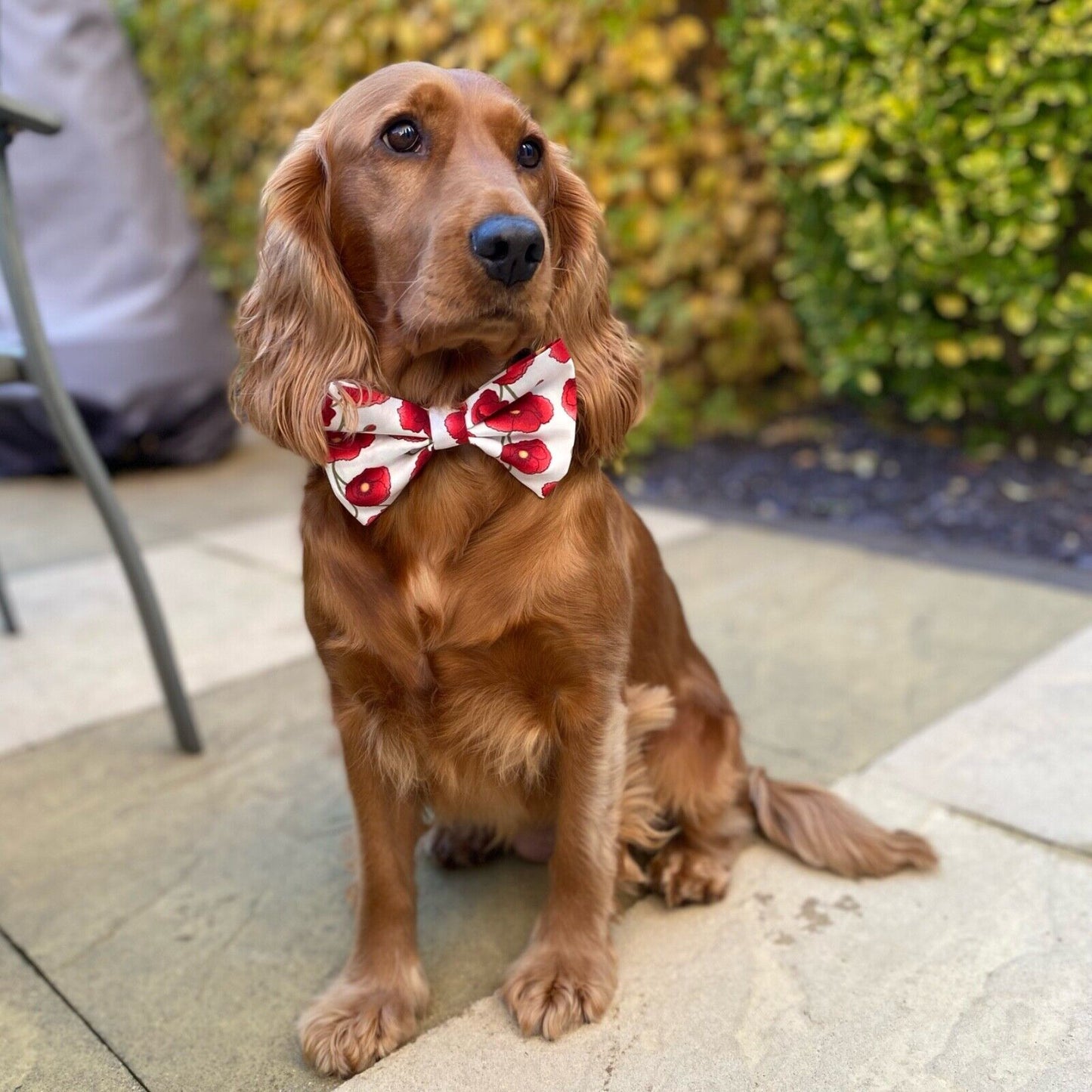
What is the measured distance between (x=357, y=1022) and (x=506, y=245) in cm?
119

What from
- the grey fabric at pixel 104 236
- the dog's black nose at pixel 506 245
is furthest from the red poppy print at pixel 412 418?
the grey fabric at pixel 104 236

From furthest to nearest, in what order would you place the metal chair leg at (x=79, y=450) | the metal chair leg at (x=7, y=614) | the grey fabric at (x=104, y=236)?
the grey fabric at (x=104, y=236) → the metal chair leg at (x=7, y=614) → the metal chair leg at (x=79, y=450)

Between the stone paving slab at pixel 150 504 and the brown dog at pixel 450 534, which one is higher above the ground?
the brown dog at pixel 450 534

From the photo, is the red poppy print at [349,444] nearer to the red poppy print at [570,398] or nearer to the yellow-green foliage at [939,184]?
the red poppy print at [570,398]

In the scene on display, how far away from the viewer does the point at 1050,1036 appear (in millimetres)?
1616

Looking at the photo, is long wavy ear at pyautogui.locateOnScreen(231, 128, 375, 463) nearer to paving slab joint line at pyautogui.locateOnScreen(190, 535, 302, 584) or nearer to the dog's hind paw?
the dog's hind paw

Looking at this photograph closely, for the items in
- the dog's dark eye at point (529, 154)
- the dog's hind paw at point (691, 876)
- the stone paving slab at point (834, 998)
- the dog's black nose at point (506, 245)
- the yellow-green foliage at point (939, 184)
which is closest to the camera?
the dog's black nose at point (506, 245)

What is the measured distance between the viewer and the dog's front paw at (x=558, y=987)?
5.51 feet

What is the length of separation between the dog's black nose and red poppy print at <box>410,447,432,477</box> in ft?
0.95

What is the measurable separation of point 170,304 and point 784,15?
313 centimetres

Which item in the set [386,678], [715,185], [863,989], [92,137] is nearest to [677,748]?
[863,989]

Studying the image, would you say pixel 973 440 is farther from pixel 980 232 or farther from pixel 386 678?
pixel 386 678

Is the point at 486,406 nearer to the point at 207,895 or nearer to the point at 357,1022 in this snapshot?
the point at 357,1022

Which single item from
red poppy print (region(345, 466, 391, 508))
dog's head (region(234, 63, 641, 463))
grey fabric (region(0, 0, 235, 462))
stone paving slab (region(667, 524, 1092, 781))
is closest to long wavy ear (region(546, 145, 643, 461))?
dog's head (region(234, 63, 641, 463))
